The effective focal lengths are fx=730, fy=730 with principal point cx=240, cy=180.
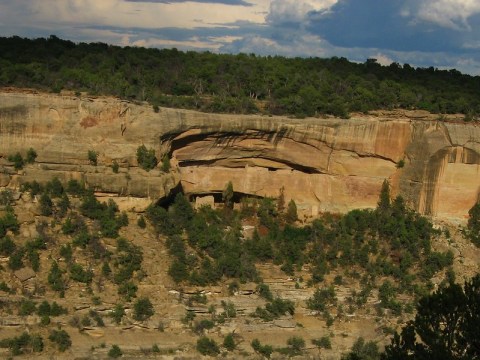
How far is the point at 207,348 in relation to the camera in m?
27.1

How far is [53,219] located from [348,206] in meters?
14.8

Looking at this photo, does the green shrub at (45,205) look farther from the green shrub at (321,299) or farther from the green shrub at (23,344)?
the green shrub at (321,299)

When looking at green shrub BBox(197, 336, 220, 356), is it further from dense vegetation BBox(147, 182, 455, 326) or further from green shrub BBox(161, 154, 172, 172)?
green shrub BBox(161, 154, 172, 172)

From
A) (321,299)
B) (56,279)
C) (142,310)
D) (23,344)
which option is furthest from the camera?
(321,299)

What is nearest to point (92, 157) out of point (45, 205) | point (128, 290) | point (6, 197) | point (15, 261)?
point (45, 205)

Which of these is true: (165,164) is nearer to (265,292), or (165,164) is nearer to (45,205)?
(45,205)

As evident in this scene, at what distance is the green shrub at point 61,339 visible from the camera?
25.9m

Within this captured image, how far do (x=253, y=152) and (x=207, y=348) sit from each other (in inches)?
479

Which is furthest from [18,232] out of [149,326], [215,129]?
[215,129]

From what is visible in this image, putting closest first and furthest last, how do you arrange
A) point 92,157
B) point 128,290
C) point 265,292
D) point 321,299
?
1. point 128,290
2. point 265,292
3. point 321,299
4. point 92,157

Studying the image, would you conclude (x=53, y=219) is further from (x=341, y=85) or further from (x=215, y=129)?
(x=341, y=85)

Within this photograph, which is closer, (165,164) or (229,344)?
(229,344)

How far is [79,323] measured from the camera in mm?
27188

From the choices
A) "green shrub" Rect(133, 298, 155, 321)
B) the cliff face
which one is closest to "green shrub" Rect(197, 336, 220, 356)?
"green shrub" Rect(133, 298, 155, 321)
